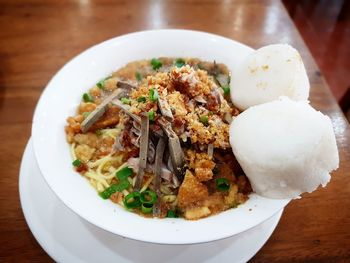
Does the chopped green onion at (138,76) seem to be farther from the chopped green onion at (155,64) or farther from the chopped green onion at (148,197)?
the chopped green onion at (148,197)

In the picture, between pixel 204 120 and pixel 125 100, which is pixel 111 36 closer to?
pixel 125 100

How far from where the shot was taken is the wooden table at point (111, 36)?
168 cm

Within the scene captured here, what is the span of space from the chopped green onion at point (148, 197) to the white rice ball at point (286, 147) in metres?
0.38

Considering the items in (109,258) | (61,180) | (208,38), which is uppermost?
(208,38)

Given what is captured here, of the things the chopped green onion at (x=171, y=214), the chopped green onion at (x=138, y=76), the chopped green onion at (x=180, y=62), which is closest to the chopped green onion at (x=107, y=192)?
the chopped green onion at (x=171, y=214)

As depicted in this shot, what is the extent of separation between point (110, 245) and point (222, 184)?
1.74 ft

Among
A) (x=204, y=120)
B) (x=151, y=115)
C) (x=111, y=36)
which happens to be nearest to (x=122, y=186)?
(x=151, y=115)

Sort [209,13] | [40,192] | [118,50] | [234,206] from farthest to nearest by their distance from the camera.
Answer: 1. [209,13]
2. [118,50]
3. [40,192]
4. [234,206]

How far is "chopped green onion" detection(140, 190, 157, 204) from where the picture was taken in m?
1.56

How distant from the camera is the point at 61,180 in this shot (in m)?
1.54

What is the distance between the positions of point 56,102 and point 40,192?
1.38 feet

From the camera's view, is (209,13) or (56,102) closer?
(56,102)

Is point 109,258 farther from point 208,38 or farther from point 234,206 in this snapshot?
point 208,38

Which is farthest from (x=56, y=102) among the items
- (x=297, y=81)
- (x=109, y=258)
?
(x=297, y=81)
